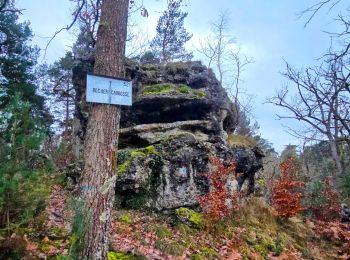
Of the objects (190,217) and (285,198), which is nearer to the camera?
(190,217)

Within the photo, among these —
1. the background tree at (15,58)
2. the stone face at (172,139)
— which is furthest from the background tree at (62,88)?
the stone face at (172,139)

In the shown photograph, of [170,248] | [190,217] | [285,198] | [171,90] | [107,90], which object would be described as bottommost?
[170,248]

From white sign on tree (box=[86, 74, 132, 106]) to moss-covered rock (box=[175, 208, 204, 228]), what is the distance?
3556 millimetres

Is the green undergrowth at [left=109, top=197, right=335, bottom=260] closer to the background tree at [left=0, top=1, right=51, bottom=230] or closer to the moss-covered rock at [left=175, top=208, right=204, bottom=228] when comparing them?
the moss-covered rock at [left=175, top=208, right=204, bottom=228]

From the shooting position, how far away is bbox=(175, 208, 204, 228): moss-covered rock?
7.10m

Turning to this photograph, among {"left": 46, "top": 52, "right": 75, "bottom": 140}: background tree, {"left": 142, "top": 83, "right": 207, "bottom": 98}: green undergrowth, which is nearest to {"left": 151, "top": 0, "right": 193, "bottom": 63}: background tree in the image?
{"left": 46, "top": 52, "right": 75, "bottom": 140}: background tree

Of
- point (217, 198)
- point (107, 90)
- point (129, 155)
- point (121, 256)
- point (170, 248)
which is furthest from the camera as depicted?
point (129, 155)

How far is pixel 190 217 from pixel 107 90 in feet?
13.1

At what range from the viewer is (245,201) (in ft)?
29.6

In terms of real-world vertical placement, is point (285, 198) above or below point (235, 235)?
above

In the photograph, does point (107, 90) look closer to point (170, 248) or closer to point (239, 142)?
point (170, 248)

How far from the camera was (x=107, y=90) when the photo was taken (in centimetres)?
435

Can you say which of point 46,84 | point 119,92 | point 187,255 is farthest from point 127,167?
point 46,84

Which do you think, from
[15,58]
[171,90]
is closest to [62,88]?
[15,58]
